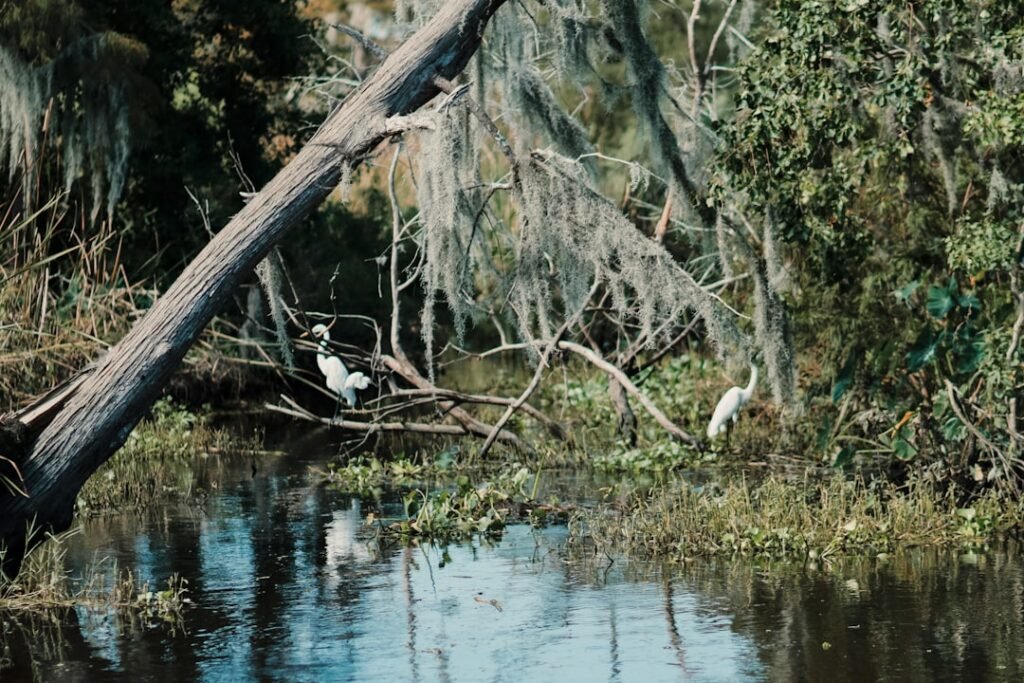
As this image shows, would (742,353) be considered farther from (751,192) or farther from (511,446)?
(511,446)

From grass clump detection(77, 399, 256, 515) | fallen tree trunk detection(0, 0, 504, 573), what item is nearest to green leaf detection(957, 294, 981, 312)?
fallen tree trunk detection(0, 0, 504, 573)

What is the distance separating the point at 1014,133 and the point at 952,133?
1.38m

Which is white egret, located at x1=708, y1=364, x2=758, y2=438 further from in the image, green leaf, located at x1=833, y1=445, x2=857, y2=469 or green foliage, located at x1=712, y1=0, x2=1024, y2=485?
green leaf, located at x1=833, y1=445, x2=857, y2=469

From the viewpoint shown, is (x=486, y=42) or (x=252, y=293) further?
(x=252, y=293)

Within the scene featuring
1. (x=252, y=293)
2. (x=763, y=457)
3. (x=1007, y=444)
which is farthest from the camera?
(x=252, y=293)

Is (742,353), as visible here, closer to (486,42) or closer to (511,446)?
(486,42)

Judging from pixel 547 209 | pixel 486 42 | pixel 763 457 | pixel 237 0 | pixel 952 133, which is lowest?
pixel 763 457

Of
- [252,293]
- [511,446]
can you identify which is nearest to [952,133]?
[511,446]

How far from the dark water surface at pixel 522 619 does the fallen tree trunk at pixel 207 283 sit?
0.77 m

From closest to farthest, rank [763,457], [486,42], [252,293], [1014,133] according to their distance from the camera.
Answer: [1014,133] → [486,42] → [763,457] → [252,293]

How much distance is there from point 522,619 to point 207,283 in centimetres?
265

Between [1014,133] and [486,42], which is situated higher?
[486,42]

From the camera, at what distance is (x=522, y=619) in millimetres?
8562

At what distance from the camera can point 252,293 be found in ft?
61.1
